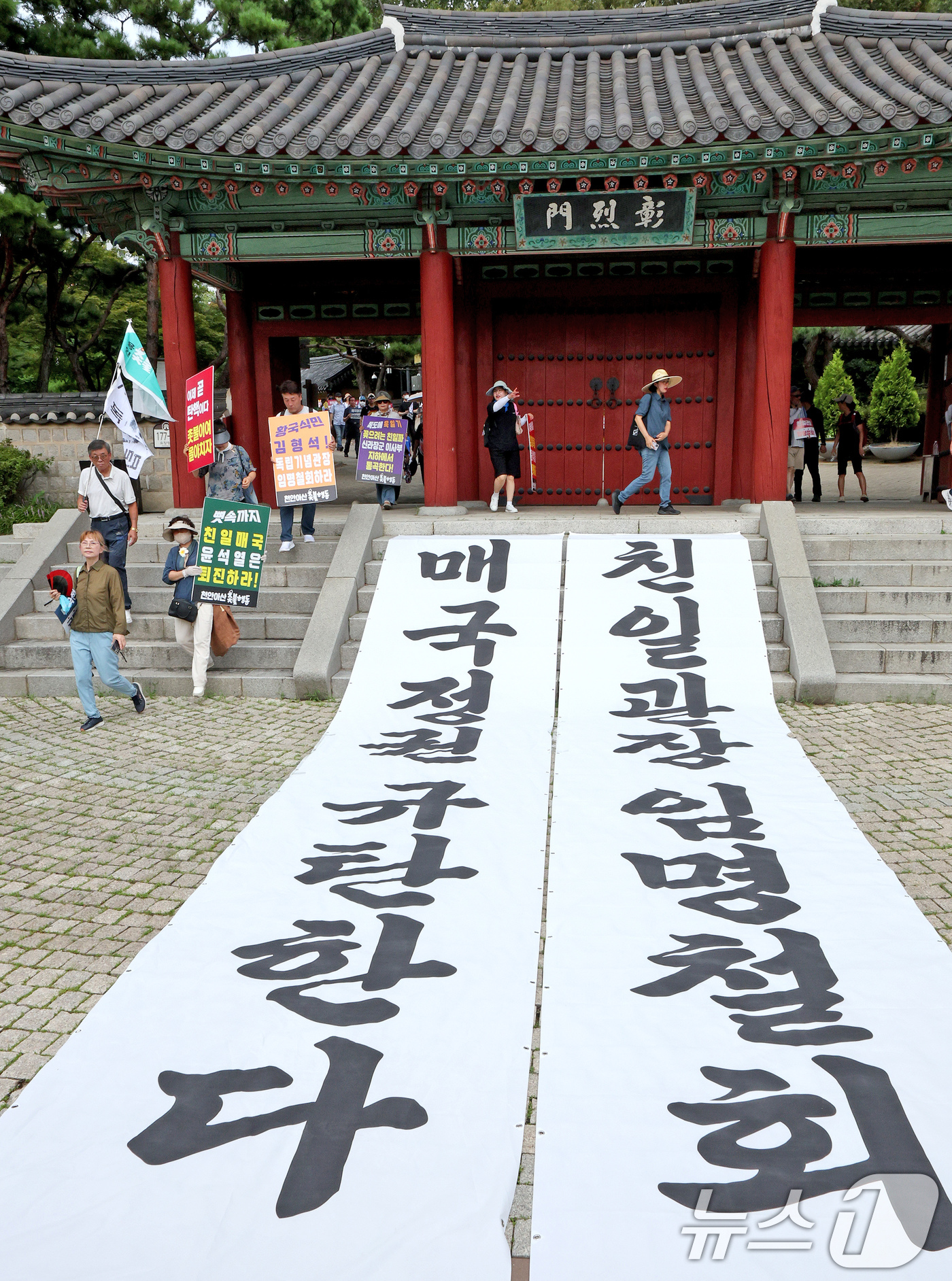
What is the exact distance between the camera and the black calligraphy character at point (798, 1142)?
2.56 m

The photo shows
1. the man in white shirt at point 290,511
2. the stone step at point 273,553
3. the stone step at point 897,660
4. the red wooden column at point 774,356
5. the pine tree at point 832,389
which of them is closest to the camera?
the stone step at point 897,660

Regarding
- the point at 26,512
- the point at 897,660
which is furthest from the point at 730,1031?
the point at 26,512

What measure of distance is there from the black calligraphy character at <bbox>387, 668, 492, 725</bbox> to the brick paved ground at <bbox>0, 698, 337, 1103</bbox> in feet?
2.36

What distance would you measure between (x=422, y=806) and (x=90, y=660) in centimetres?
322

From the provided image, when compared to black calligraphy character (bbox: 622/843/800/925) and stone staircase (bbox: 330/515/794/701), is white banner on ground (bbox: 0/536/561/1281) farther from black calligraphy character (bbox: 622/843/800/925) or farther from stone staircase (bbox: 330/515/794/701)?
stone staircase (bbox: 330/515/794/701)

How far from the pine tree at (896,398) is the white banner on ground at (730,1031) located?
23.3m

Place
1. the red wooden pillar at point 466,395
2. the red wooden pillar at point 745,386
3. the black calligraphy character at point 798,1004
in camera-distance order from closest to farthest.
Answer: the black calligraphy character at point 798,1004 < the red wooden pillar at point 745,386 < the red wooden pillar at point 466,395

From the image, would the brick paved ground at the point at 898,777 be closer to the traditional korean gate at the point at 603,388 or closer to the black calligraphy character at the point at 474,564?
the black calligraphy character at the point at 474,564

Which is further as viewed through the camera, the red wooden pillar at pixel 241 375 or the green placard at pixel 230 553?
the red wooden pillar at pixel 241 375

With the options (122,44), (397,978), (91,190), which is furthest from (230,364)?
(122,44)

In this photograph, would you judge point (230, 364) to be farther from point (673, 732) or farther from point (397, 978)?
point (397, 978)

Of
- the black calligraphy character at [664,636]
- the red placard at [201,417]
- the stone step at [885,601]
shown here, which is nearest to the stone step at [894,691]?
the stone step at [885,601]

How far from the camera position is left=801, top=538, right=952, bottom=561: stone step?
8.84 metres

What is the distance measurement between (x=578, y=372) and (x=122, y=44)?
13.8 meters
